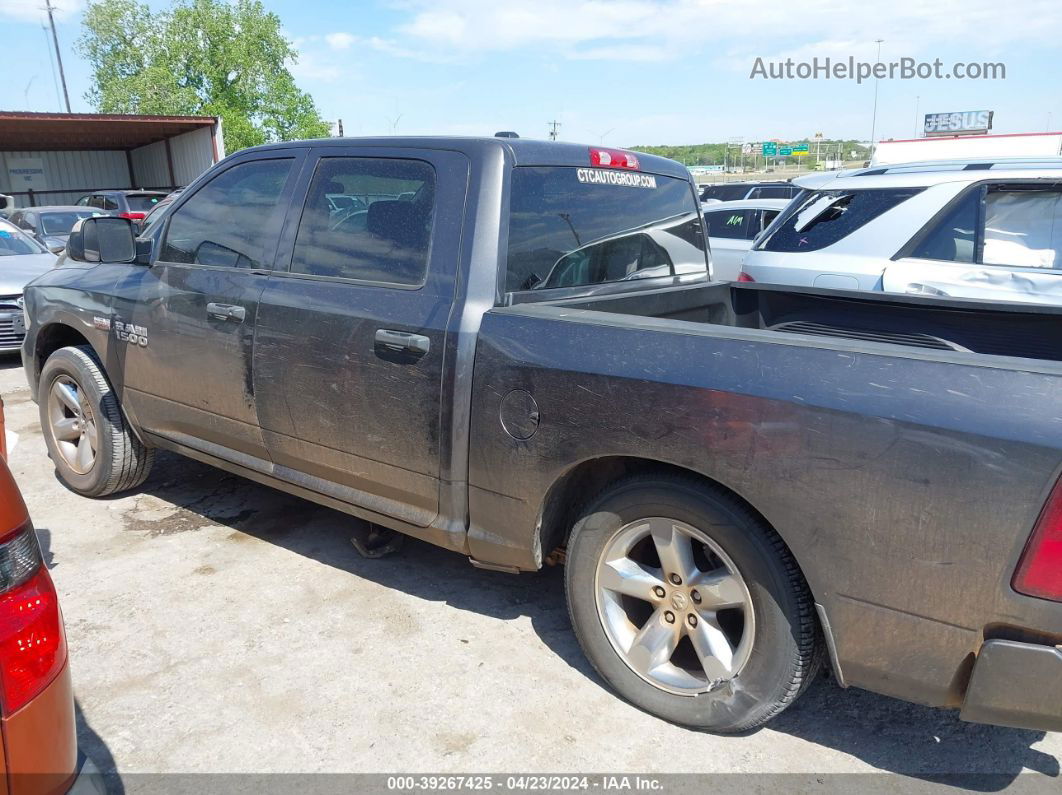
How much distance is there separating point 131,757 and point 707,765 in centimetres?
178

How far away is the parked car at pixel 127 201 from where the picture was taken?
17.2m

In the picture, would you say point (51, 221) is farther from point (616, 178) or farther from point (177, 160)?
point (616, 178)

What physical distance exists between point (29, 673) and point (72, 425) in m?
3.40

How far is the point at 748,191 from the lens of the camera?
18406 millimetres

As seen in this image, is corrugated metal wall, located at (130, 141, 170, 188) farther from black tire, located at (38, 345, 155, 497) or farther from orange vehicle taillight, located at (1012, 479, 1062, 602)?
orange vehicle taillight, located at (1012, 479, 1062, 602)

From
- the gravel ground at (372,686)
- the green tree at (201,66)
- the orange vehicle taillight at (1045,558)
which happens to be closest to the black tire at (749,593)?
the gravel ground at (372,686)

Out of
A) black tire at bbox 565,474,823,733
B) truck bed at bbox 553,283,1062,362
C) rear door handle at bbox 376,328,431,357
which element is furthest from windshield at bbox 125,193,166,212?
black tire at bbox 565,474,823,733

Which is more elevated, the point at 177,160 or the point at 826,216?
the point at 177,160

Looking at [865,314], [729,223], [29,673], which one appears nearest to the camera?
[29,673]

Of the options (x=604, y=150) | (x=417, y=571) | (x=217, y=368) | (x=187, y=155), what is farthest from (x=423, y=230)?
(x=187, y=155)

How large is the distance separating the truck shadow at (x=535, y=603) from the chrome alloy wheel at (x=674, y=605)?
1.03 ft

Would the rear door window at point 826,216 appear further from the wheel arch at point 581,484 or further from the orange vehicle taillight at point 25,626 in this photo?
the orange vehicle taillight at point 25,626

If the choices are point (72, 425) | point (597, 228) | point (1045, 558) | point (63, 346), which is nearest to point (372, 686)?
point (597, 228)

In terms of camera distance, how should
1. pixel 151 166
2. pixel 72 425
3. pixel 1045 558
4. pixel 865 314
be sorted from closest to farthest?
pixel 1045 558 → pixel 865 314 → pixel 72 425 → pixel 151 166
